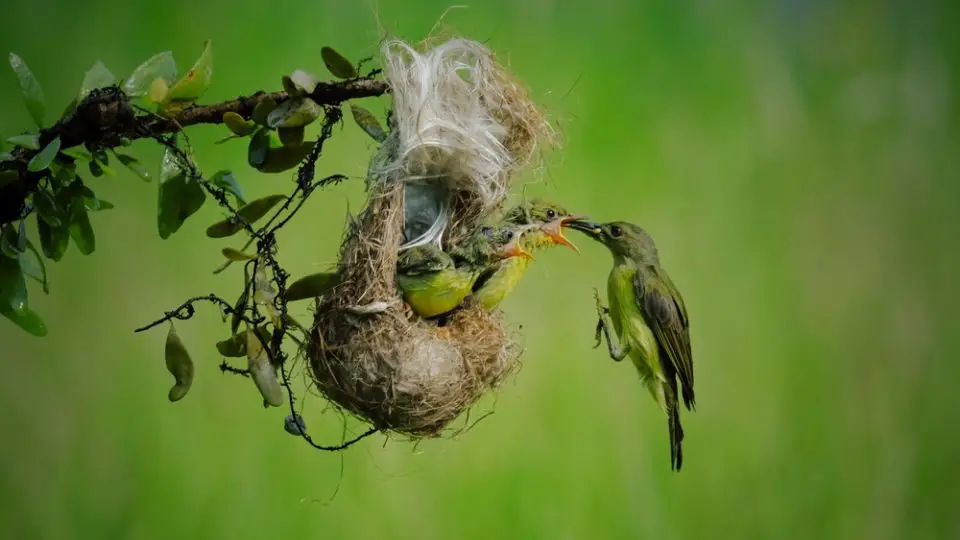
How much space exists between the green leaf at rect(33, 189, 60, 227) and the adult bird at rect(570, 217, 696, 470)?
0.79 meters

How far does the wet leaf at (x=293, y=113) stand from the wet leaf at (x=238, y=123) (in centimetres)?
3

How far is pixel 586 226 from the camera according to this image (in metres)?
1.64

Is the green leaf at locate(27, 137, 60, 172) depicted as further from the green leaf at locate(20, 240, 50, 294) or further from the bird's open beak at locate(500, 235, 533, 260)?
the bird's open beak at locate(500, 235, 533, 260)

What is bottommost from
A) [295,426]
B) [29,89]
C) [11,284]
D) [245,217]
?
[295,426]

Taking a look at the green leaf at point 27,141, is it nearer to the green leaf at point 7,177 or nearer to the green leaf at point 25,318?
the green leaf at point 7,177

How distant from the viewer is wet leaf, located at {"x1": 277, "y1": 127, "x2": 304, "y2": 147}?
3.96ft

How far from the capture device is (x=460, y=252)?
1441mm

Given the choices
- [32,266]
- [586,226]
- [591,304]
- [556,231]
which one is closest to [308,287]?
[32,266]

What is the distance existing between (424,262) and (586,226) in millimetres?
346

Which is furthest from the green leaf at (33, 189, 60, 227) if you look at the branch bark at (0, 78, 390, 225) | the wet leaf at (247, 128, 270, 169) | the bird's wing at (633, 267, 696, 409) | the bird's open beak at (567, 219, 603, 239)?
the bird's wing at (633, 267, 696, 409)

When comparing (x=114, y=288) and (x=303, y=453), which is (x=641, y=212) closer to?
(x=303, y=453)

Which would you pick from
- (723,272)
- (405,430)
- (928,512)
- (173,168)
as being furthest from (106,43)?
(928,512)

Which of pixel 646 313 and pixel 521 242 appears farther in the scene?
pixel 646 313

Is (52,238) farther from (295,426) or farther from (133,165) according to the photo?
(295,426)
